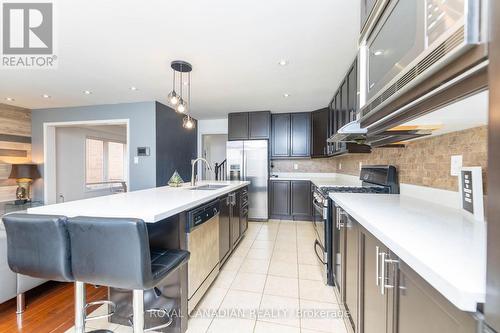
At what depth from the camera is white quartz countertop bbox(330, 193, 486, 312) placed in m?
0.52

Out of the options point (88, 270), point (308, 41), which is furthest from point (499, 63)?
point (308, 41)

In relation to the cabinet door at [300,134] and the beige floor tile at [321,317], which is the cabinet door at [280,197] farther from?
the beige floor tile at [321,317]

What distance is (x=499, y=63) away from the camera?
0.46 meters

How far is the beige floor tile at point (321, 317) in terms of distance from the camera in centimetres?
170

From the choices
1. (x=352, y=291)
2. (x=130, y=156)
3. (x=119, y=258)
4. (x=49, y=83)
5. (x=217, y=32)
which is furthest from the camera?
(x=130, y=156)

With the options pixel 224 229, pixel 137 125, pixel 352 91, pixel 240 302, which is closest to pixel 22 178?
pixel 137 125

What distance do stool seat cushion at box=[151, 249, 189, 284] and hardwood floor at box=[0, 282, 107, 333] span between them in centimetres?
101

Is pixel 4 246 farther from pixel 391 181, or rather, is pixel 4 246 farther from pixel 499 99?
pixel 391 181

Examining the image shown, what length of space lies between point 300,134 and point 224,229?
315 cm

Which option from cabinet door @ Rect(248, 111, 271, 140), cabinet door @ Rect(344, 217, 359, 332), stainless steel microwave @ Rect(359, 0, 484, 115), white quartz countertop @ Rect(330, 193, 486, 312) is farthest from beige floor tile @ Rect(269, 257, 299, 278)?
cabinet door @ Rect(248, 111, 271, 140)

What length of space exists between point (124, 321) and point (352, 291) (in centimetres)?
167

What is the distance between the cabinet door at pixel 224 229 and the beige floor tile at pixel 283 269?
57 cm

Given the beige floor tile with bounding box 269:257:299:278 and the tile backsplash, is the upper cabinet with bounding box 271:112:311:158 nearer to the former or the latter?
the tile backsplash

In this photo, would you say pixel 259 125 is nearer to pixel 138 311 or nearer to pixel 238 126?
pixel 238 126
